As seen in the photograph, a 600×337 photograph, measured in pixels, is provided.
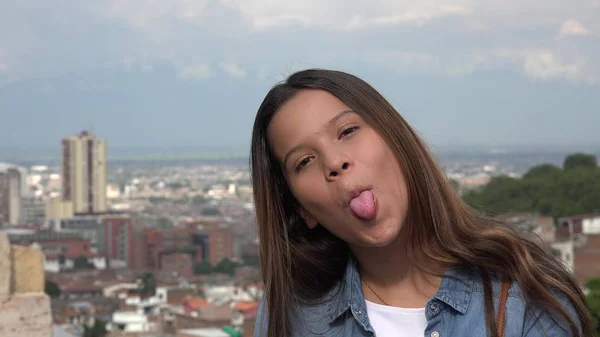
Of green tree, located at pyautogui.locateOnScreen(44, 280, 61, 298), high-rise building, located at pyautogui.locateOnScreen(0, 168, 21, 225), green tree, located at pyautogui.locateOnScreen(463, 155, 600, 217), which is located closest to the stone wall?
green tree, located at pyautogui.locateOnScreen(463, 155, 600, 217)

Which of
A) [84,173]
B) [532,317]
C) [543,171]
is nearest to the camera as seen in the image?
[532,317]

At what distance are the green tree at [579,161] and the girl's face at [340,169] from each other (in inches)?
1636

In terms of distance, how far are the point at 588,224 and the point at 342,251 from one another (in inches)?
1339

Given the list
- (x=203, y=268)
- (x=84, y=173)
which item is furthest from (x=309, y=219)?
(x=84, y=173)

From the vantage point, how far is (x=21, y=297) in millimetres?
2328

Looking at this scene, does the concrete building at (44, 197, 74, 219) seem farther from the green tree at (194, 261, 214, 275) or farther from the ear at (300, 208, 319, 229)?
the ear at (300, 208, 319, 229)

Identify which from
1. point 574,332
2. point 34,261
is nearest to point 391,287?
point 574,332

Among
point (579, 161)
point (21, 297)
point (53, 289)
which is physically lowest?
point (53, 289)

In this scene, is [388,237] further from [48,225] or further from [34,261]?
[48,225]

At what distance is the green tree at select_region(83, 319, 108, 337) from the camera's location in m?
29.9

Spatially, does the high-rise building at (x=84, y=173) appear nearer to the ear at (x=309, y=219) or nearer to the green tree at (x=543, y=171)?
the green tree at (x=543, y=171)

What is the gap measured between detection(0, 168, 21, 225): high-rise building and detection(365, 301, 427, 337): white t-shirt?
61023 mm

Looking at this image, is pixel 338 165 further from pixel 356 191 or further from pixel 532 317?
pixel 532 317

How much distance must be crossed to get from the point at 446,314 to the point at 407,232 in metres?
0.10
